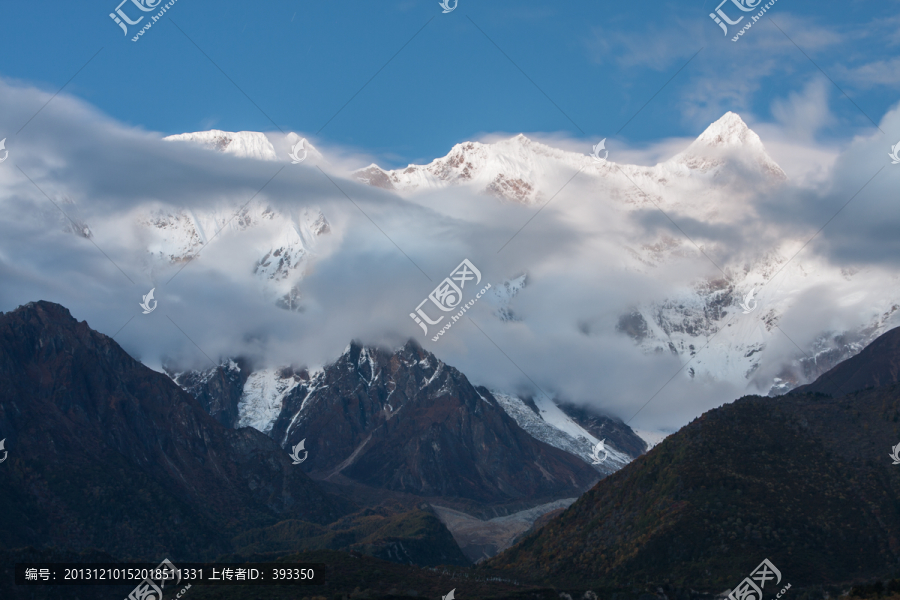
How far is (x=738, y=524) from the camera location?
166 metres

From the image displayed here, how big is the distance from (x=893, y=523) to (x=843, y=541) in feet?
34.6

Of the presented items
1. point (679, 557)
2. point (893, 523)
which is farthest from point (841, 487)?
point (679, 557)

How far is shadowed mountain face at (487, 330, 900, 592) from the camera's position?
160 meters

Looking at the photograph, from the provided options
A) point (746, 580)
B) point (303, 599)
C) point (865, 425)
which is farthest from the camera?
point (865, 425)

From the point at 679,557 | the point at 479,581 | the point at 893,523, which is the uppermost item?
the point at 479,581

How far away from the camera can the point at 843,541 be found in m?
166

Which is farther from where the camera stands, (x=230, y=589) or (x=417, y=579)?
(x=417, y=579)

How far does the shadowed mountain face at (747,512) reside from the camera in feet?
526

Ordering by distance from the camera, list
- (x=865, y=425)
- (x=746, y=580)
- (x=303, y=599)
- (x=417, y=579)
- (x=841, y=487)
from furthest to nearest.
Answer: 1. (x=865, y=425)
2. (x=841, y=487)
3. (x=417, y=579)
4. (x=746, y=580)
5. (x=303, y=599)

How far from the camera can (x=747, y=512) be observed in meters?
169

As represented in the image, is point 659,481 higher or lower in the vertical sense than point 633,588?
higher

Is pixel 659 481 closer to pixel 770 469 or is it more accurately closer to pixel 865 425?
pixel 770 469

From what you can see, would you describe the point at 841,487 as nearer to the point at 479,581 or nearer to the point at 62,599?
the point at 479,581

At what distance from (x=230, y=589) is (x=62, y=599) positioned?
137 ft
